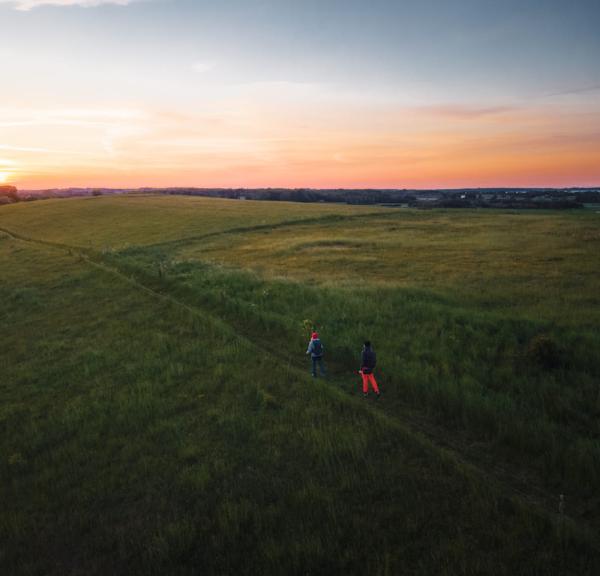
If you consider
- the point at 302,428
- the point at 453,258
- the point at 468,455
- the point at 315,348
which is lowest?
the point at 302,428

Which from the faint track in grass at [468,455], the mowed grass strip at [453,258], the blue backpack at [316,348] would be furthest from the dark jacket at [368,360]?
the mowed grass strip at [453,258]

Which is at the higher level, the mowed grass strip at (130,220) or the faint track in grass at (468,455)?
the mowed grass strip at (130,220)

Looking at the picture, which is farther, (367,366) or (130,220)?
(130,220)

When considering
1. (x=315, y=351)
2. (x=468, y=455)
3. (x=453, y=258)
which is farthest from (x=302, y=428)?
(x=453, y=258)

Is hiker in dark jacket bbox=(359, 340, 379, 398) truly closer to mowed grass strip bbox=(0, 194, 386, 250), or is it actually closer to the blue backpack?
the blue backpack

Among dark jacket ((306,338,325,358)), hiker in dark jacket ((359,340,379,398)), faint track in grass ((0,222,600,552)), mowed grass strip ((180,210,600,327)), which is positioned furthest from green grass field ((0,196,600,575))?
dark jacket ((306,338,325,358))

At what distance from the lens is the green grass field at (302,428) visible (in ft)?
23.9

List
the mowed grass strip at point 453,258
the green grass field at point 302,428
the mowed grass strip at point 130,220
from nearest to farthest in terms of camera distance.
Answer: the green grass field at point 302,428, the mowed grass strip at point 453,258, the mowed grass strip at point 130,220

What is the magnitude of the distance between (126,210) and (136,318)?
59.5m

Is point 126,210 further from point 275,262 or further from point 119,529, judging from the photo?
point 119,529

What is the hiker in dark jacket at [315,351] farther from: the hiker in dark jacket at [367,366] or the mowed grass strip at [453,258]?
the mowed grass strip at [453,258]

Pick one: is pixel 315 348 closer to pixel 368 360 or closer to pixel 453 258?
pixel 368 360

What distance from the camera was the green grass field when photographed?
7.30 meters

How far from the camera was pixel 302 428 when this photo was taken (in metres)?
10.9
